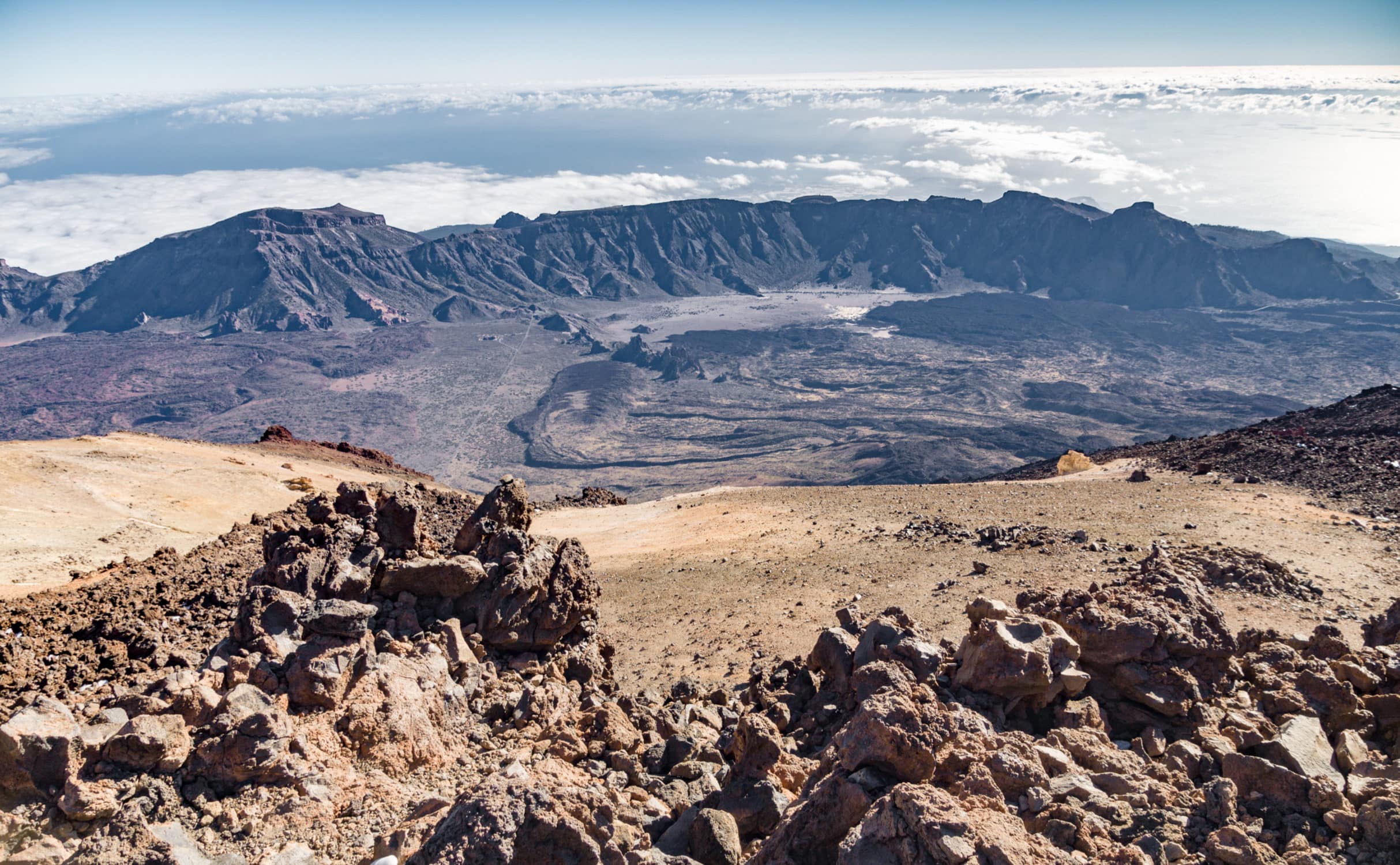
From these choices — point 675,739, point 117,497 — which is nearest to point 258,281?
point 117,497

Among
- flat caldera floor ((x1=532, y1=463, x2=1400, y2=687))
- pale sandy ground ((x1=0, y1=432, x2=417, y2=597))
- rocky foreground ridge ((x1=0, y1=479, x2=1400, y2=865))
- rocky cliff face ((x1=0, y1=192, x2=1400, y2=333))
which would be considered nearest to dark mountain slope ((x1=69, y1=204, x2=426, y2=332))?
rocky cliff face ((x1=0, y1=192, x2=1400, y2=333))

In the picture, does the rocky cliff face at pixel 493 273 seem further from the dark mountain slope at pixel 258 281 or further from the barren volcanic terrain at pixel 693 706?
the barren volcanic terrain at pixel 693 706

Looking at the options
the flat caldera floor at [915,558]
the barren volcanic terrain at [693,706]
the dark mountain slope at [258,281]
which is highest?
the barren volcanic terrain at [693,706]

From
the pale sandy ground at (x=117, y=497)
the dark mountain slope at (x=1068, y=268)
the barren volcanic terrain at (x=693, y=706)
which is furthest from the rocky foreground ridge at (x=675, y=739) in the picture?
the dark mountain slope at (x=1068, y=268)

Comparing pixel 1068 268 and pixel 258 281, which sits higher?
pixel 1068 268

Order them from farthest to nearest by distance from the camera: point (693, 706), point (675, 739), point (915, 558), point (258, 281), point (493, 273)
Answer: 1. point (493, 273)
2. point (258, 281)
3. point (915, 558)
4. point (693, 706)
5. point (675, 739)

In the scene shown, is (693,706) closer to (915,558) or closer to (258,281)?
(915,558)
